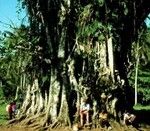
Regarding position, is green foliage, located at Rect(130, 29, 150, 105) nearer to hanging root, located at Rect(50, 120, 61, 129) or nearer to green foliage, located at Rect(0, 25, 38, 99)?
green foliage, located at Rect(0, 25, 38, 99)

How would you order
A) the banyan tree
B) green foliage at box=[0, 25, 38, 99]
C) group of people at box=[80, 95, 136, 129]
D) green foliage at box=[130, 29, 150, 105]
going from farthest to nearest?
green foliage at box=[130, 29, 150, 105] < green foliage at box=[0, 25, 38, 99] < the banyan tree < group of people at box=[80, 95, 136, 129]

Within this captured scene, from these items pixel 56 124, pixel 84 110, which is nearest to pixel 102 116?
pixel 84 110

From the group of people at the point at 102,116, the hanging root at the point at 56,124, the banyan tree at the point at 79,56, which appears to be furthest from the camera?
the banyan tree at the point at 79,56

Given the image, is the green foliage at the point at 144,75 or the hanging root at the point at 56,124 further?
the green foliage at the point at 144,75

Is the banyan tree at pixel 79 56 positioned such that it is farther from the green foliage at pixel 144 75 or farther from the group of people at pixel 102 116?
the green foliage at pixel 144 75

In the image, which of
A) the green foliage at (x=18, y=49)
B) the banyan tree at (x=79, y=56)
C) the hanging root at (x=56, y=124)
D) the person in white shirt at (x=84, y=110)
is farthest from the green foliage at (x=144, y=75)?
the hanging root at (x=56, y=124)

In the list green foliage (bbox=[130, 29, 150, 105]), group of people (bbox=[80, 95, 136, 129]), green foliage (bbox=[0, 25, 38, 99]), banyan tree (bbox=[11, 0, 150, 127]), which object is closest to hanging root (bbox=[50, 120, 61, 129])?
banyan tree (bbox=[11, 0, 150, 127])

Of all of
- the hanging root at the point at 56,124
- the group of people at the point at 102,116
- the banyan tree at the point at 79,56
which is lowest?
the hanging root at the point at 56,124

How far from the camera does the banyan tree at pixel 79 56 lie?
73.5 ft

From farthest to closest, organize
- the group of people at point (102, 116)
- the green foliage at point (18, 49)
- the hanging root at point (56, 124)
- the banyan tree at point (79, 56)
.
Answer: the green foliage at point (18, 49) → the banyan tree at point (79, 56) → the group of people at point (102, 116) → the hanging root at point (56, 124)

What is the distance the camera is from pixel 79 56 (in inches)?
918

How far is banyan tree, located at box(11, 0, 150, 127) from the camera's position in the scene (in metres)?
22.4

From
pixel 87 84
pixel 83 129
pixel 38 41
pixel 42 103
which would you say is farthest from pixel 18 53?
pixel 83 129

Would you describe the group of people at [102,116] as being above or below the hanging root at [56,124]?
above
